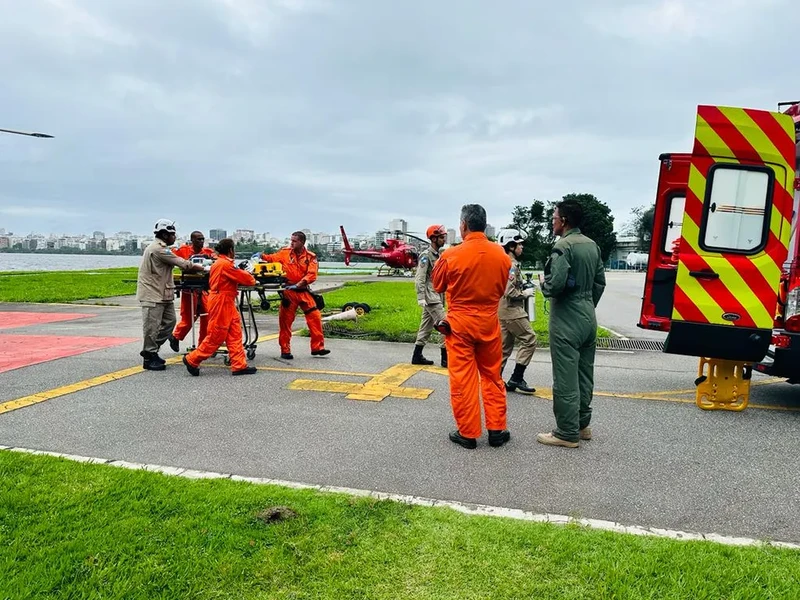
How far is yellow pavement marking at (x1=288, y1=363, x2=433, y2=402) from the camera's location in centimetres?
624

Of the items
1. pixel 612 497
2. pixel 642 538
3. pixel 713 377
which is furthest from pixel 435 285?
pixel 713 377

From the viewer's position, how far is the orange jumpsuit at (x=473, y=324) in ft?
15.1

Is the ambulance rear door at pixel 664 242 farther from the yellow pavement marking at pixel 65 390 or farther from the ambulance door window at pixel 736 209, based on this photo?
the yellow pavement marking at pixel 65 390

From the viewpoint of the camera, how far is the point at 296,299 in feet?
27.6

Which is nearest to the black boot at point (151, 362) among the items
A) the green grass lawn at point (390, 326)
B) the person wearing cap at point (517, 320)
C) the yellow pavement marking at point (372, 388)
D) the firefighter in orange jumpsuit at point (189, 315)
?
the firefighter in orange jumpsuit at point (189, 315)

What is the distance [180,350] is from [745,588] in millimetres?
8364

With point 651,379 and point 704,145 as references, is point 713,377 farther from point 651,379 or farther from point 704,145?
point 704,145

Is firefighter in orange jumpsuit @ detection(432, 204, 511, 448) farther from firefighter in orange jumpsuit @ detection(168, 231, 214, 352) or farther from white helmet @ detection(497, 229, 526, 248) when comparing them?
firefighter in orange jumpsuit @ detection(168, 231, 214, 352)

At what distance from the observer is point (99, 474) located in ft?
12.4

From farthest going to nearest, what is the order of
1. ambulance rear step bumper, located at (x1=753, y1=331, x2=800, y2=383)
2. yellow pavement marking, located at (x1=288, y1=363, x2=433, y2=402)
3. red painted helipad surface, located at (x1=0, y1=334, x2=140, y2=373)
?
red painted helipad surface, located at (x1=0, y1=334, x2=140, y2=373) → yellow pavement marking, located at (x1=288, y1=363, x2=433, y2=402) → ambulance rear step bumper, located at (x1=753, y1=331, x2=800, y2=383)

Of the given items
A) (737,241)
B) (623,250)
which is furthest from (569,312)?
(623,250)

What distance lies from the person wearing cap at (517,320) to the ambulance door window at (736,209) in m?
1.92

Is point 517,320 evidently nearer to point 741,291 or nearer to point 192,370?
point 741,291

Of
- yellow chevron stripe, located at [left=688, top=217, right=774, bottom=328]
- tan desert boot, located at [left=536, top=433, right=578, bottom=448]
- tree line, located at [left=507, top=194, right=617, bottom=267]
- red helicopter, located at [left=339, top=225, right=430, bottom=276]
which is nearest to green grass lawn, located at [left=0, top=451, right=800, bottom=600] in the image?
tan desert boot, located at [left=536, top=433, right=578, bottom=448]
